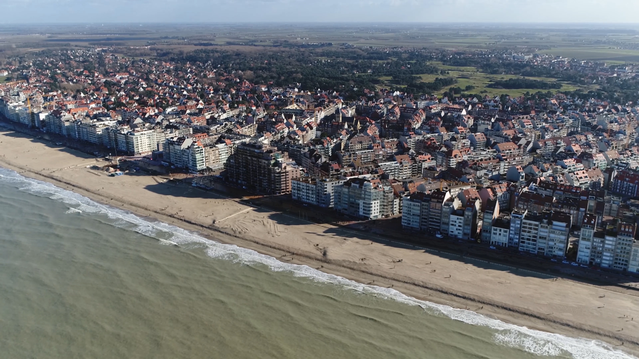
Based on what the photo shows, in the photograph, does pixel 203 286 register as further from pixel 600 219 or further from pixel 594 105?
pixel 594 105

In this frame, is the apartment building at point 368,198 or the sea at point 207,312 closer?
the sea at point 207,312

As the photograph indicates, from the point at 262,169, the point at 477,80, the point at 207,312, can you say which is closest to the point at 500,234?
the point at 207,312

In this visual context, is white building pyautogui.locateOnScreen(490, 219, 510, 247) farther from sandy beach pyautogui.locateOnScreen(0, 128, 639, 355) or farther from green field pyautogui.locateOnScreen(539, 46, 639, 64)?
green field pyautogui.locateOnScreen(539, 46, 639, 64)

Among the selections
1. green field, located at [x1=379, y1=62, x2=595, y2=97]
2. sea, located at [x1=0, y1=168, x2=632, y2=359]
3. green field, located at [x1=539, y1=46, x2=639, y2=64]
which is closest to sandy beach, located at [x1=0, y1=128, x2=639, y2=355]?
sea, located at [x1=0, y1=168, x2=632, y2=359]

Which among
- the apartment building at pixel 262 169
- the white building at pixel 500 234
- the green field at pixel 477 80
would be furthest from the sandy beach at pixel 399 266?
the green field at pixel 477 80

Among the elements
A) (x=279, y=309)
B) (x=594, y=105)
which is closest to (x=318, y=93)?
(x=594, y=105)

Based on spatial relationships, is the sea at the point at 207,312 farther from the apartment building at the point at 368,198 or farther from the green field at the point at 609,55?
the green field at the point at 609,55

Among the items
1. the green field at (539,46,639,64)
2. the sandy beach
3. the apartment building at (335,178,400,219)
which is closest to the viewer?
the sandy beach
